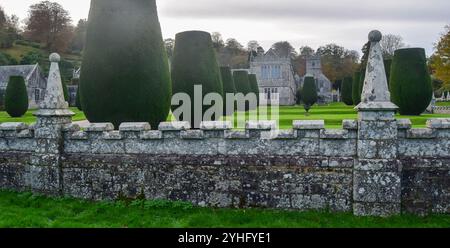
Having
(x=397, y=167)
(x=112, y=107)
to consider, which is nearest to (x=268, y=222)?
(x=397, y=167)

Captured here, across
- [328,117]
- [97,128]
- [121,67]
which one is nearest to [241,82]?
[328,117]

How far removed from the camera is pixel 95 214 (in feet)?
23.9

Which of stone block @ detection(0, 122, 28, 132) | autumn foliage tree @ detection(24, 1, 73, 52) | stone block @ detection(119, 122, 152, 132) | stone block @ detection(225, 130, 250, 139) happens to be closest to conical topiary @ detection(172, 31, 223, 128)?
stone block @ detection(0, 122, 28, 132)

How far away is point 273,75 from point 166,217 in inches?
2311

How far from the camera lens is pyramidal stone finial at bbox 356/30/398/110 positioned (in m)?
6.90

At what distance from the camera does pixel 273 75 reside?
64.1 m

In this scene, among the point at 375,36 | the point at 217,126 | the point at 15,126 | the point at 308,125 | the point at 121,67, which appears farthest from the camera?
the point at 121,67

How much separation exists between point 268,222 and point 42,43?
324 ft

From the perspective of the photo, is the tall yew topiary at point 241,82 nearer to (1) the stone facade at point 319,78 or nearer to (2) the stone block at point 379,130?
(2) the stone block at point 379,130

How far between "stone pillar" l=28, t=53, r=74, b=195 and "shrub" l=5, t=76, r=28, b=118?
27890 mm

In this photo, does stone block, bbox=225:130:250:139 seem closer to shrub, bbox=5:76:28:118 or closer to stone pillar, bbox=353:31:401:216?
stone pillar, bbox=353:31:401:216

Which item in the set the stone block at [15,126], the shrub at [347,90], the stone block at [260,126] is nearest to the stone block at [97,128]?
the stone block at [15,126]

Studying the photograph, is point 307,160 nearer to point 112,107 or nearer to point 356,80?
point 112,107

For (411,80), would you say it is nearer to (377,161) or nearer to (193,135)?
(377,161)
